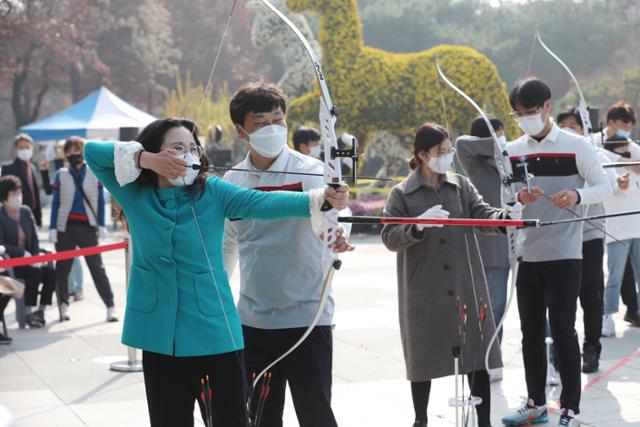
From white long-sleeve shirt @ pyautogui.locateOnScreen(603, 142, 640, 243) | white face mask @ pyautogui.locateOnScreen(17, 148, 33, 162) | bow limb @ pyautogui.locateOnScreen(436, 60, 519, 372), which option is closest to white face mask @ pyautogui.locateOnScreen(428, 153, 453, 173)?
bow limb @ pyautogui.locateOnScreen(436, 60, 519, 372)

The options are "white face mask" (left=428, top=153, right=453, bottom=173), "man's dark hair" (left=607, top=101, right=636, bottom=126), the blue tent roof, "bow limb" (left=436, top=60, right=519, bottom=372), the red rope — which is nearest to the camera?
"bow limb" (left=436, top=60, right=519, bottom=372)

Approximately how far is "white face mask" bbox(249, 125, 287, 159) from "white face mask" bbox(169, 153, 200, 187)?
0.47 m

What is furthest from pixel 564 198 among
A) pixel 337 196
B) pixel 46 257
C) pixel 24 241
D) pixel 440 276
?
pixel 24 241

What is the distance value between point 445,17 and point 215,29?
1138cm

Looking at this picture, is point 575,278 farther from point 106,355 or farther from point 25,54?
point 25,54

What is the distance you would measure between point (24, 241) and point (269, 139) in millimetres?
6031

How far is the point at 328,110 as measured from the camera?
360 cm

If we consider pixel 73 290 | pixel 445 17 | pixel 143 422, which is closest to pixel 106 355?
pixel 143 422

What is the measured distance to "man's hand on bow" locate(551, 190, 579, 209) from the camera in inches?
200

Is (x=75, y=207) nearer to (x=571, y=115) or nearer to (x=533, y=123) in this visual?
(x=571, y=115)

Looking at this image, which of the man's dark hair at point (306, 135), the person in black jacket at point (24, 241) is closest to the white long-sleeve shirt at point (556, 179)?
the man's dark hair at point (306, 135)

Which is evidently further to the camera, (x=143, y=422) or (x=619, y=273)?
(x=619, y=273)

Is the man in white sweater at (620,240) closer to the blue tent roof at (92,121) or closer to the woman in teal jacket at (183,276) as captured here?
the woman in teal jacket at (183,276)

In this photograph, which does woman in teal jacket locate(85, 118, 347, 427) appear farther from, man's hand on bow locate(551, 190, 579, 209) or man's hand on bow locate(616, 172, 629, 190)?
man's hand on bow locate(616, 172, 629, 190)
